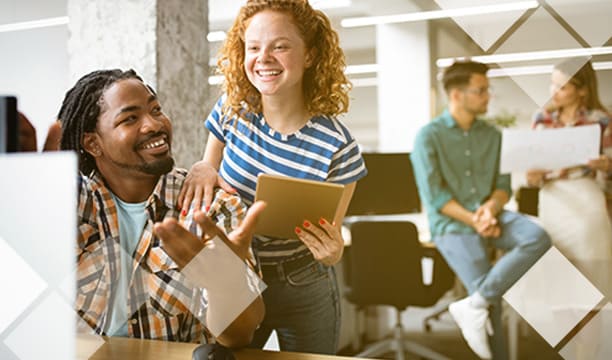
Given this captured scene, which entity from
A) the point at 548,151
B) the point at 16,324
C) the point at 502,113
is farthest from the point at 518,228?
the point at 16,324

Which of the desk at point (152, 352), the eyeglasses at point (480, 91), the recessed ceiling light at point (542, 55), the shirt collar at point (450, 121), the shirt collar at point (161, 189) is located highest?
the recessed ceiling light at point (542, 55)

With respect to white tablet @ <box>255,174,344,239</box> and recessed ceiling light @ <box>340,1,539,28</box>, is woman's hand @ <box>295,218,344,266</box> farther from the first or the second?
recessed ceiling light @ <box>340,1,539,28</box>

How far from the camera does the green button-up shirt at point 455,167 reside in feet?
7.52

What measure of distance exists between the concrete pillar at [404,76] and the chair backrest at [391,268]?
544mm

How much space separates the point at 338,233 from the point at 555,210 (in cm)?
110

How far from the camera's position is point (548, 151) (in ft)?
6.73

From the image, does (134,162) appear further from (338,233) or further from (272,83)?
(338,233)

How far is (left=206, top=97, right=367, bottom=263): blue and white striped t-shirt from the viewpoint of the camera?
1.49 meters

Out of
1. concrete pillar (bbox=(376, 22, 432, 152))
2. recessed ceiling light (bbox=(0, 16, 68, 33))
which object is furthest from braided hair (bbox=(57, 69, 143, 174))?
concrete pillar (bbox=(376, 22, 432, 152))
